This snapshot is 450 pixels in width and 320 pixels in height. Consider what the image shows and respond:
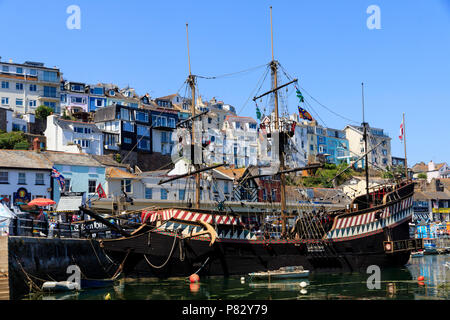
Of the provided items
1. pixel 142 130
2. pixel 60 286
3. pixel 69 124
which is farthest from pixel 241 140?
pixel 60 286

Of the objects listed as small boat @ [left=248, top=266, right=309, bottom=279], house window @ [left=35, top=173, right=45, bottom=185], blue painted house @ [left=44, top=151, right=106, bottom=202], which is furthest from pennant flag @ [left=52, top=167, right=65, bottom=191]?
small boat @ [left=248, top=266, right=309, bottom=279]

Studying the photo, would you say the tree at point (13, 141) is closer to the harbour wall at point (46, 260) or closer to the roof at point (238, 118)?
the harbour wall at point (46, 260)

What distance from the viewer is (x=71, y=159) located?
57781 millimetres

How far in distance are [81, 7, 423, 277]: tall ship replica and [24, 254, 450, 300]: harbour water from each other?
1.42 meters

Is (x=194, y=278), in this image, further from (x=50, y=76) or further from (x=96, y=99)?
(x=96, y=99)

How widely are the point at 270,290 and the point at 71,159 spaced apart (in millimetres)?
34442

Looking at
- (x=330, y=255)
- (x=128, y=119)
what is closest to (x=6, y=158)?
(x=330, y=255)

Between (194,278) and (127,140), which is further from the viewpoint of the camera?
(127,140)

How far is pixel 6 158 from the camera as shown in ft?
168

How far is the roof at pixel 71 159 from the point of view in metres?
56.2

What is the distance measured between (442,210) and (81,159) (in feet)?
249

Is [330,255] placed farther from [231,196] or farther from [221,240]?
[231,196]

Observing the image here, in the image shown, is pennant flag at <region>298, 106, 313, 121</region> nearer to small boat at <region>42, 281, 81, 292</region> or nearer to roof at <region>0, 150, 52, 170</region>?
roof at <region>0, 150, 52, 170</region>

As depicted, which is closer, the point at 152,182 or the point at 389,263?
the point at 389,263
